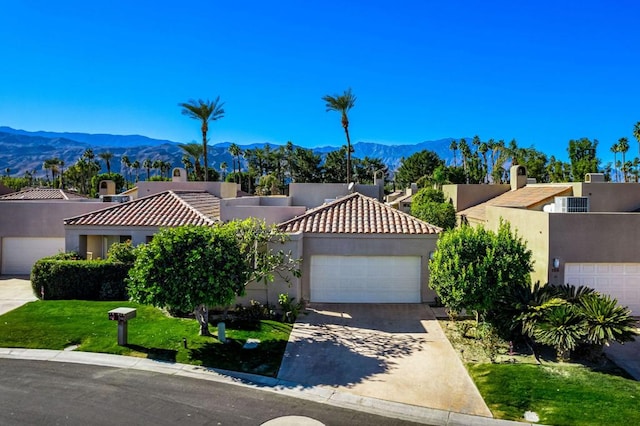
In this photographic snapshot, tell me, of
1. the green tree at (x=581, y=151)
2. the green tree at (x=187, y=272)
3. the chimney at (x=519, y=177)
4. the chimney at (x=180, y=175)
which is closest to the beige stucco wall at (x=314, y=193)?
the chimney at (x=180, y=175)

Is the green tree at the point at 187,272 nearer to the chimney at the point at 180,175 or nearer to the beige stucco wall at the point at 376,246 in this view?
the beige stucco wall at the point at 376,246

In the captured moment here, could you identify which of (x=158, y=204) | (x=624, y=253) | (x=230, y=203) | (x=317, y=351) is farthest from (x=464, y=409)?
(x=158, y=204)

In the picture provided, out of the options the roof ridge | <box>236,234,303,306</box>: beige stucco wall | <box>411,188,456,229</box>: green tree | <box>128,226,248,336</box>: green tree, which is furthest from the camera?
<box>411,188,456,229</box>: green tree

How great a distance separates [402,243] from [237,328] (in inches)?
297

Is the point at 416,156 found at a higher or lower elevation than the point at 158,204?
higher

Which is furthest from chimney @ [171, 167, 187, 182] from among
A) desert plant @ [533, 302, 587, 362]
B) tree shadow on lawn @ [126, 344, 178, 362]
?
desert plant @ [533, 302, 587, 362]

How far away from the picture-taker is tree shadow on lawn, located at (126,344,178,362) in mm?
12703

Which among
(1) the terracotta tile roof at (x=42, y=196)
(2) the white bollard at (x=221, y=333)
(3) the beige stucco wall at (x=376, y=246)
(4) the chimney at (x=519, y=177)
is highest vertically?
(4) the chimney at (x=519, y=177)

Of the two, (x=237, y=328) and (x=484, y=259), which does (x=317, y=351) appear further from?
(x=484, y=259)

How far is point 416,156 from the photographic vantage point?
90812 mm

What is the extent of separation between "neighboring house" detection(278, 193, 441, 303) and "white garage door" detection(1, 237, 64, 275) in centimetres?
1567

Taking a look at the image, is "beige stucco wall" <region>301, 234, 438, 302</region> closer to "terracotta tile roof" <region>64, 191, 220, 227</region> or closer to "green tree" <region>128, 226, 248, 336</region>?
"green tree" <region>128, 226, 248, 336</region>

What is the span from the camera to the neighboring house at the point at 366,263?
18.4 metres

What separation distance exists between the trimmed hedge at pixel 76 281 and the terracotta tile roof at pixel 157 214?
2945mm
